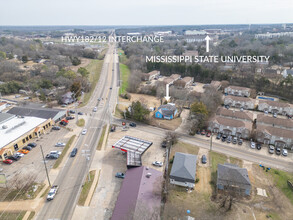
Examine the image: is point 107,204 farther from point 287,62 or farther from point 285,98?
point 287,62

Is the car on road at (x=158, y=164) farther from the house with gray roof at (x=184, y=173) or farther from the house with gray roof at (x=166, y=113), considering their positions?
the house with gray roof at (x=166, y=113)

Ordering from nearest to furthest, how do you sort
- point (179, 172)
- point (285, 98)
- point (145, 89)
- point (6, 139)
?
point (179, 172) → point (6, 139) → point (285, 98) → point (145, 89)

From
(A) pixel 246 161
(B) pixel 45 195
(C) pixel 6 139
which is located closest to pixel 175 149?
(A) pixel 246 161

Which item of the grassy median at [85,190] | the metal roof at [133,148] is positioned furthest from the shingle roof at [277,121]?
the grassy median at [85,190]

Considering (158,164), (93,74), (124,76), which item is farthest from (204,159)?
(93,74)

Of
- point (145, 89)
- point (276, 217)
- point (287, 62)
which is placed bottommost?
point (276, 217)

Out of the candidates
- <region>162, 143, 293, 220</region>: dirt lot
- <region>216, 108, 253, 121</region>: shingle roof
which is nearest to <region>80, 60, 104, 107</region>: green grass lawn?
<region>216, 108, 253, 121</region>: shingle roof
